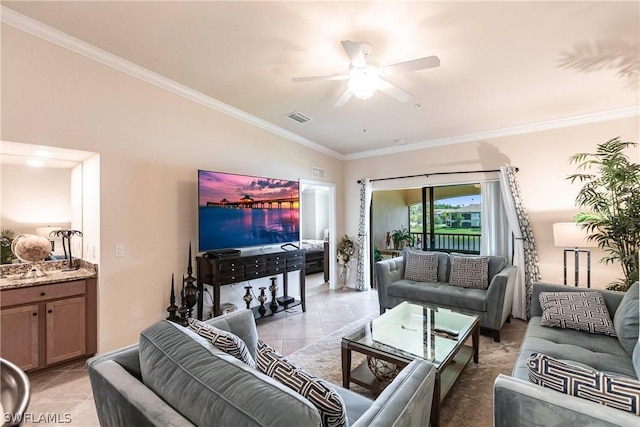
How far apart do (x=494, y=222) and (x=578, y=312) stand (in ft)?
6.95

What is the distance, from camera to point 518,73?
2.72 metres

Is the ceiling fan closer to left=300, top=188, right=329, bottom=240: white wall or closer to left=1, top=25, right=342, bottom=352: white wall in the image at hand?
left=1, top=25, right=342, bottom=352: white wall

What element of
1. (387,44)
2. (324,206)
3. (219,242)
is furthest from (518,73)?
(324,206)

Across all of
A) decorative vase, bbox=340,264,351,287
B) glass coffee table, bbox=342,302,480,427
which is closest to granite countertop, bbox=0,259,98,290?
glass coffee table, bbox=342,302,480,427

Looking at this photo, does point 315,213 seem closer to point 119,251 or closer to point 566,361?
point 119,251

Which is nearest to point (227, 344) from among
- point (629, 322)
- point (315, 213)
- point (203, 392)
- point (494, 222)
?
point (203, 392)

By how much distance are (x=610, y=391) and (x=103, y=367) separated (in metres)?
2.16

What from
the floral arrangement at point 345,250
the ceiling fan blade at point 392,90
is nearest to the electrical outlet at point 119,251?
the ceiling fan blade at point 392,90

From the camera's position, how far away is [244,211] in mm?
3707

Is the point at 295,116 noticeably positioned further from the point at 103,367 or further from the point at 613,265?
the point at 613,265

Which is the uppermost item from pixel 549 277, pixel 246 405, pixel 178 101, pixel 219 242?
pixel 178 101

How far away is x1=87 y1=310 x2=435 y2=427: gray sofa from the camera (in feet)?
2.81

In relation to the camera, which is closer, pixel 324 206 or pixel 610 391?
pixel 610 391

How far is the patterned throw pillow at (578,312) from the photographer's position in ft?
7.47
